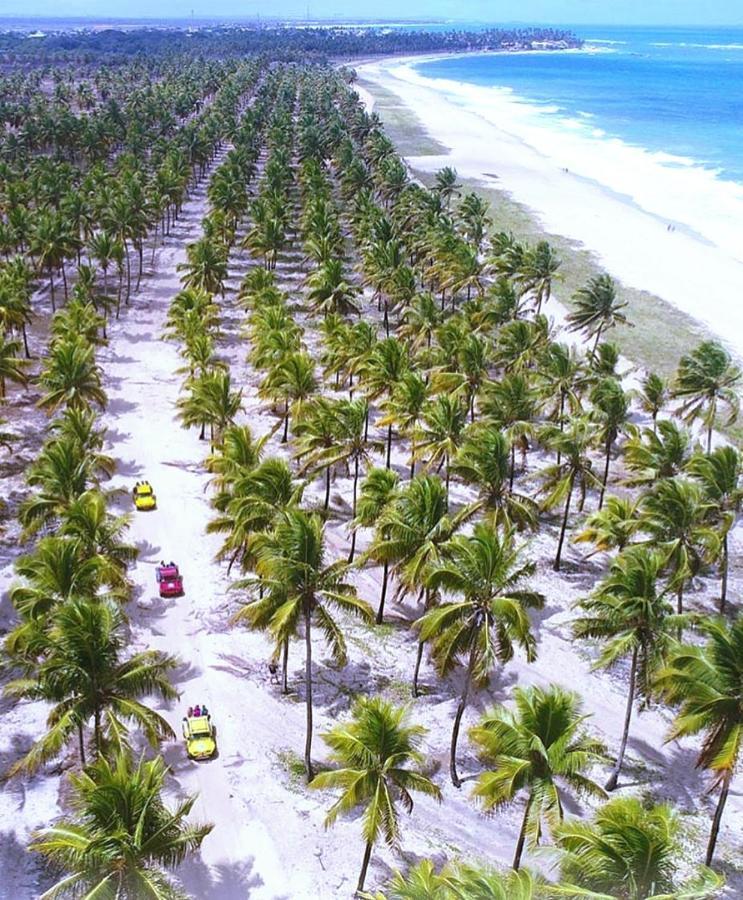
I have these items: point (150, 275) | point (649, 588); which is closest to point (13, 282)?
point (150, 275)

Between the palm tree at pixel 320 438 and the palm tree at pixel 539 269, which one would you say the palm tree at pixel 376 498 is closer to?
the palm tree at pixel 320 438

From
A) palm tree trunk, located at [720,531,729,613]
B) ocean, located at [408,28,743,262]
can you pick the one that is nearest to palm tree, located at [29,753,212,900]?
palm tree trunk, located at [720,531,729,613]

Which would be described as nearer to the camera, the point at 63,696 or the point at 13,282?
the point at 63,696

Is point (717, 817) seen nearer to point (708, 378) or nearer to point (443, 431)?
point (443, 431)

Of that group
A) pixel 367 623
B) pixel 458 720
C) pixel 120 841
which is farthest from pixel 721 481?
pixel 120 841

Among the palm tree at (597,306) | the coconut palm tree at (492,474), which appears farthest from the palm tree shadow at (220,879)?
the palm tree at (597,306)

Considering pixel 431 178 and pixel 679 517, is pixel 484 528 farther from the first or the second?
pixel 431 178

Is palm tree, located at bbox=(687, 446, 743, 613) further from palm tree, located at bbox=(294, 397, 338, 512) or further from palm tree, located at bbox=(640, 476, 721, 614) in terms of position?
palm tree, located at bbox=(294, 397, 338, 512)
